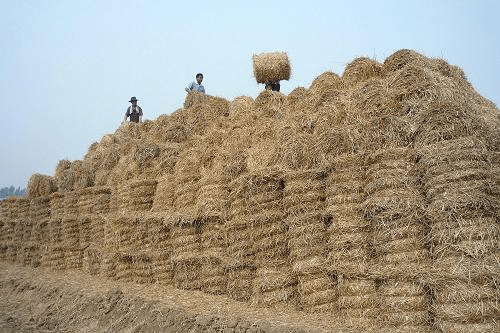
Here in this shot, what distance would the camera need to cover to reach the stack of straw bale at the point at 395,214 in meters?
6.91

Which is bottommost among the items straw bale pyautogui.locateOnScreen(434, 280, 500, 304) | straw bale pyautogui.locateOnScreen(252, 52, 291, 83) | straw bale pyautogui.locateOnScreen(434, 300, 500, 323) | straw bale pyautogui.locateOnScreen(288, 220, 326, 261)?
straw bale pyautogui.locateOnScreen(434, 300, 500, 323)

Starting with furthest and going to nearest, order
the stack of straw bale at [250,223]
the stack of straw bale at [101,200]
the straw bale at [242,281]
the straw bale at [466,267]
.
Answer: the stack of straw bale at [101,200] < the straw bale at [242,281] < the stack of straw bale at [250,223] < the straw bale at [466,267]

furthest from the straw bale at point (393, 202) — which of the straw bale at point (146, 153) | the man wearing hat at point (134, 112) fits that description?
the man wearing hat at point (134, 112)

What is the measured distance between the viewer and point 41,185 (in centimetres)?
1877

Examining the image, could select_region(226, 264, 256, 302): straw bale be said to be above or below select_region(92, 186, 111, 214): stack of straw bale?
below

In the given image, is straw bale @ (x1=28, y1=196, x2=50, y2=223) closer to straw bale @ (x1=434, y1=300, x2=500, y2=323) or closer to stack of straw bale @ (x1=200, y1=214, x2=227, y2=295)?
stack of straw bale @ (x1=200, y1=214, x2=227, y2=295)

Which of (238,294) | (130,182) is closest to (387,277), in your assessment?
(238,294)

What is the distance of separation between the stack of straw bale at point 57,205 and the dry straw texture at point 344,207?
3953mm

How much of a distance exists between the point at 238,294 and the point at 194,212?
2255 millimetres

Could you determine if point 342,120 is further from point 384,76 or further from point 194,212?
point 194,212


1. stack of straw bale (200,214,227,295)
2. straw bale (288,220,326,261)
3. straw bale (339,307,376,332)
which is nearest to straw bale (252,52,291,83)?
stack of straw bale (200,214,227,295)

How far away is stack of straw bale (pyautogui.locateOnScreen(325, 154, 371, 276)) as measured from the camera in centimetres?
750

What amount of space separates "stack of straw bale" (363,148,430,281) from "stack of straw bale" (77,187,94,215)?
1113 centimetres

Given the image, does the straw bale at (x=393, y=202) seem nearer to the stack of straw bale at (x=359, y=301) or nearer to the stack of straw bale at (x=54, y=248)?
the stack of straw bale at (x=359, y=301)
